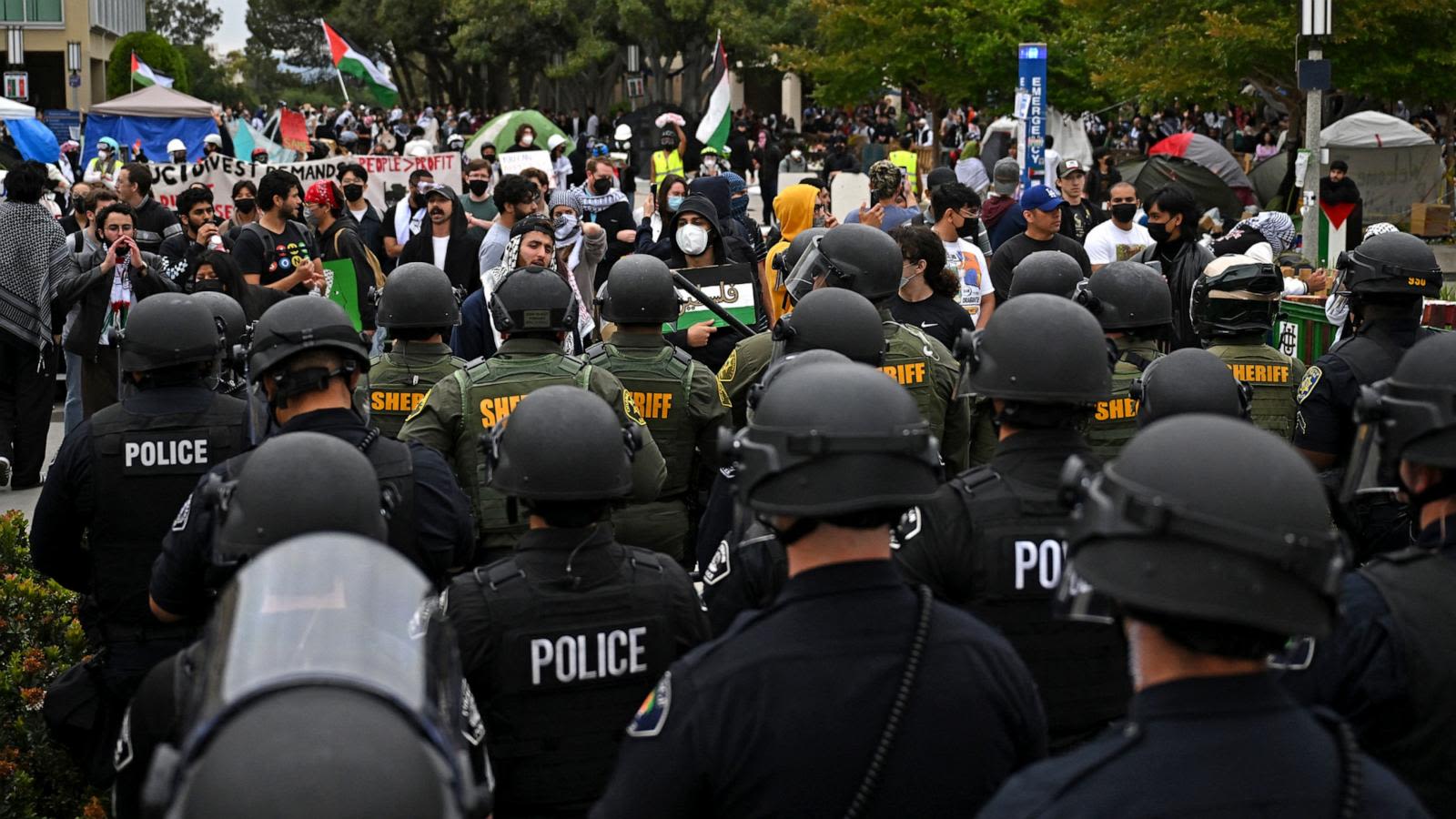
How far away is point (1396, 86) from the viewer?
24031mm

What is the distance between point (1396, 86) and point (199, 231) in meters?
18.4

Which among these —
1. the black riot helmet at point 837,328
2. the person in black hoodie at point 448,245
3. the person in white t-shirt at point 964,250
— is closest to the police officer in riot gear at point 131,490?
the black riot helmet at point 837,328

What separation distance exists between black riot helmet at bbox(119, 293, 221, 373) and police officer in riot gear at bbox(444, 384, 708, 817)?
168 centimetres

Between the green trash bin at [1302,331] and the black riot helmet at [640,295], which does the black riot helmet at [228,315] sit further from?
the green trash bin at [1302,331]

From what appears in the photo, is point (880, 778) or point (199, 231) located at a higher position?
point (199, 231)

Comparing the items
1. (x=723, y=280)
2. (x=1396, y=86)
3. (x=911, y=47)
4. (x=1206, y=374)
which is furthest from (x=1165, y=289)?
(x=911, y=47)

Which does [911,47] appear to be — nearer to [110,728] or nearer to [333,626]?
[110,728]

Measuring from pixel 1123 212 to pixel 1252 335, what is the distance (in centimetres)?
457

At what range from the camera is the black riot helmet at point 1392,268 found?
5.92m

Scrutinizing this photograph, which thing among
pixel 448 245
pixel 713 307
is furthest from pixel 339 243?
pixel 713 307

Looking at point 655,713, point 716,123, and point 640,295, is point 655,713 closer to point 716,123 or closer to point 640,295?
point 640,295

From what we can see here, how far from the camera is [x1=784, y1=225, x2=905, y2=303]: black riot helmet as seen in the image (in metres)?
6.79

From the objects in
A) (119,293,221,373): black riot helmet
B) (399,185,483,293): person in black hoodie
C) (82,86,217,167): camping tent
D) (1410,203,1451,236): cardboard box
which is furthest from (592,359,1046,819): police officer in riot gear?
(82,86,217,167): camping tent

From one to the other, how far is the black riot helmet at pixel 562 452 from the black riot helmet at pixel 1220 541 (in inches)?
71.1
